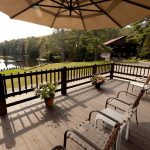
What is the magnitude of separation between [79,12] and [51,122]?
10.1 ft

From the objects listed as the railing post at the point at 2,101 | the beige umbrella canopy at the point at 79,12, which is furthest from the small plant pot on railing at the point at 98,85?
the railing post at the point at 2,101

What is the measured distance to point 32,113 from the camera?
4.03 metres

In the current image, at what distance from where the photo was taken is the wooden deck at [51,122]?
9.43 ft

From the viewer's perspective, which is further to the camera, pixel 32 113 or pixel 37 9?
pixel 32 113

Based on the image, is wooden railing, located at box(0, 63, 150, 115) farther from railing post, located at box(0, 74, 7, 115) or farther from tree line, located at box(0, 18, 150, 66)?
tree line, located at box(0, 18, 150, 66)

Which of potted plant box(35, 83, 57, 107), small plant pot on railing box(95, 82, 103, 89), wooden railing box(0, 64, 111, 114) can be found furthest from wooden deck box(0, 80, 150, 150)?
small plant pot on railing box(95, 82, 103, 89)

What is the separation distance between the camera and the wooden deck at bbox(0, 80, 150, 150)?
2873 millimetres

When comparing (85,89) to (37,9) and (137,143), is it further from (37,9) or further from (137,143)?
(37,9)

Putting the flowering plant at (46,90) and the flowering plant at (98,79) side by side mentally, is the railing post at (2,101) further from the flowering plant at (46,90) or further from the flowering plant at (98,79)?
the flowering plant at (98,79)

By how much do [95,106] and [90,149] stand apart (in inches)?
107

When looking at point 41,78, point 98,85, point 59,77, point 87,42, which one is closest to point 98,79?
point 98,85

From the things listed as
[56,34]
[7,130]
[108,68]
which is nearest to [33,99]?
[7,130]

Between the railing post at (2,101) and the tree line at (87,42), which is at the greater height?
the tree line at (87,42)

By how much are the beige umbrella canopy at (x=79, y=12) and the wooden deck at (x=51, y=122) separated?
2.59 meters
